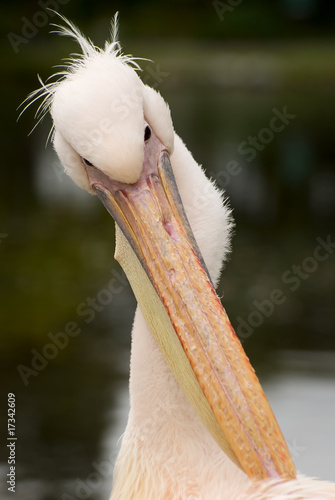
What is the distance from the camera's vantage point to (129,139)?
6.61ft

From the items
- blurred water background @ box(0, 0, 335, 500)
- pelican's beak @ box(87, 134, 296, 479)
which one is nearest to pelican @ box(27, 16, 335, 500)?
pelican's beak @ box(87, 134, 296, 479)

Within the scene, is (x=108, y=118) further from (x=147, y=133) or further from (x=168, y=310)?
(x=168, y=310)

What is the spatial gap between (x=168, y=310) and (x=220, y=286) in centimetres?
465

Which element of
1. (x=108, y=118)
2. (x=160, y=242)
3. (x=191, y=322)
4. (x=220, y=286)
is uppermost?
(x=220, y=286)

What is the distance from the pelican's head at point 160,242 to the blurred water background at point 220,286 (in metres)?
0.26

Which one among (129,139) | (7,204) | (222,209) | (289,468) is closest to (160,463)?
(289,468)

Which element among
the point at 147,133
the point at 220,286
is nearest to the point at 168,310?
the point at 147,133

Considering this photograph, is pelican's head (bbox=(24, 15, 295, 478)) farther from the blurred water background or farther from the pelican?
the blurred water background

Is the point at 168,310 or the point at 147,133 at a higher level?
the point at 147,133

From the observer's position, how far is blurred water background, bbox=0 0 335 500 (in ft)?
14.8

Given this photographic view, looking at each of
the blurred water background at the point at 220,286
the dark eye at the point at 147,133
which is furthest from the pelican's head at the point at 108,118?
the blurred water background at the point at 220,286

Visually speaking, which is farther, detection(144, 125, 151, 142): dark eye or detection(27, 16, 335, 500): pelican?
detection(144, 125, 151, 142): dark eye

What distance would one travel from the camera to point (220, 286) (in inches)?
260

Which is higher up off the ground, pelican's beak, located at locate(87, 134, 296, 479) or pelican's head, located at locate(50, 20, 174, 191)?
pelican's head, located at locate(50, 20, 174, 191)
